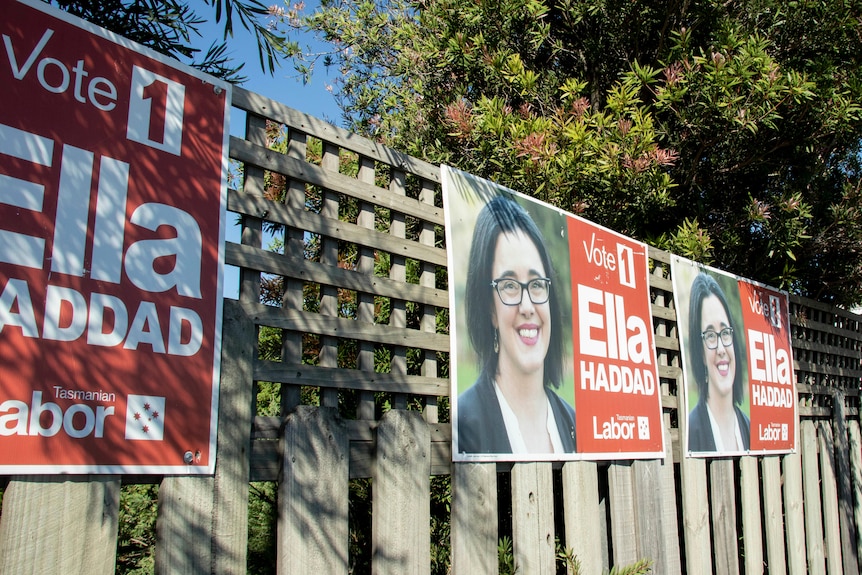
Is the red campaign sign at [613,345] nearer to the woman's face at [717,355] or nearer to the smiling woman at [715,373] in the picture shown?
the smiling woman at [715,373]

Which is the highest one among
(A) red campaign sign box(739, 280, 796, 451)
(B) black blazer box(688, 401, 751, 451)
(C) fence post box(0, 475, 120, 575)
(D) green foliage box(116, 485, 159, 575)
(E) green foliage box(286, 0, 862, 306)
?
(E) green foliage box(286, 0, 862, 306)

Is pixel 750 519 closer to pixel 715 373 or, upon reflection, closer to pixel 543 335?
pixel 715 373

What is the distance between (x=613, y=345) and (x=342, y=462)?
183cm

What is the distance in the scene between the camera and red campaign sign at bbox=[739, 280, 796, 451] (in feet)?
16.7

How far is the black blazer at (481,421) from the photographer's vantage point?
9.98 ft

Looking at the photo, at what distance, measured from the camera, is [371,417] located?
2805mm

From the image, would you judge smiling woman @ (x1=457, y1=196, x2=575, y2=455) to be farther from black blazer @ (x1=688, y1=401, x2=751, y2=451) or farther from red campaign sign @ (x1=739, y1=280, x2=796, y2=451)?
red campaign sign @ (x1=739, y1=280, x2=796, y2=451)

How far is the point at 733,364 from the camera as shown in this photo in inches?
194

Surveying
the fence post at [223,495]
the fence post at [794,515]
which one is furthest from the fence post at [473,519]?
the fence post at [794,515]

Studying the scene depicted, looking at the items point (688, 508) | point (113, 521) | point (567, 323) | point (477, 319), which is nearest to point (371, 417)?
point (477, 319)

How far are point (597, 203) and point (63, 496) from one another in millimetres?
3645

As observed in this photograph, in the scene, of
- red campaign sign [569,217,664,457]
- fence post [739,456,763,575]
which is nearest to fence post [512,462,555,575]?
red campaign sign [569,217,664,457]

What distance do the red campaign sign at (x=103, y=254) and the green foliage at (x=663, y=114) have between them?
8.13 feet

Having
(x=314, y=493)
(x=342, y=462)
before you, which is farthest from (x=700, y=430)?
(x=314, y=493)
